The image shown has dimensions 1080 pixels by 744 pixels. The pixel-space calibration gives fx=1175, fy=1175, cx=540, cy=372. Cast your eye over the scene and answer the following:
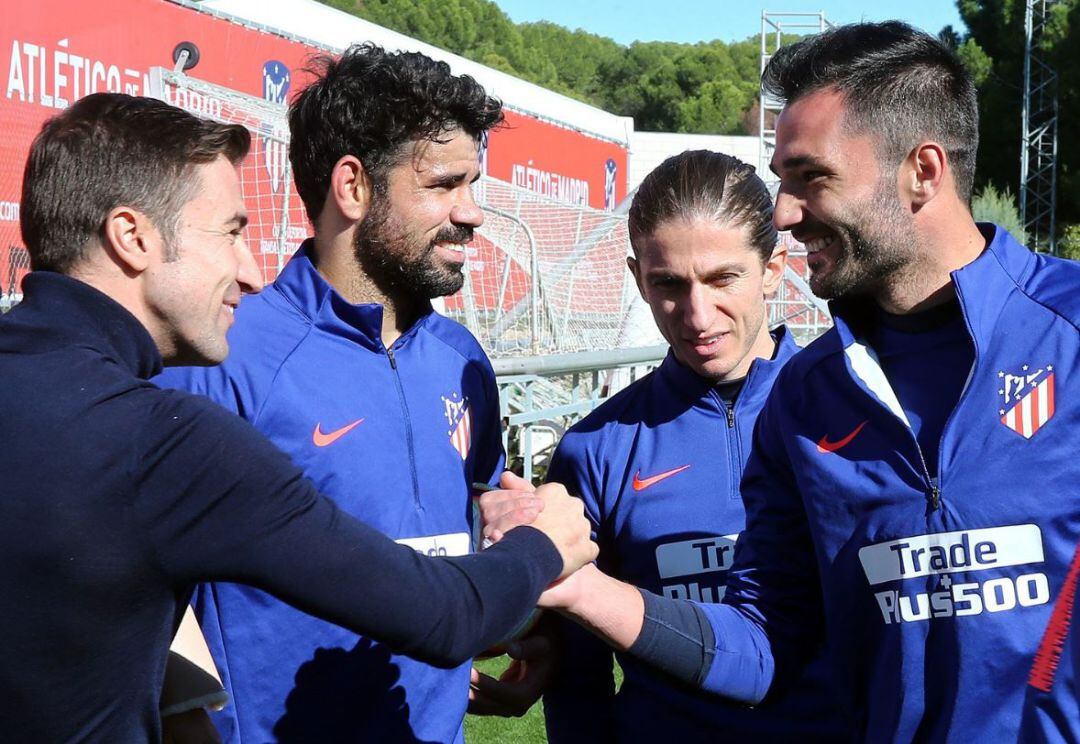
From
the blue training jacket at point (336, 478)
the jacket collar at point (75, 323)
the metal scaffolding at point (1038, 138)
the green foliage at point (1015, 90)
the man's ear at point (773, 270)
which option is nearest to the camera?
the jacket collar at point (75, 323)

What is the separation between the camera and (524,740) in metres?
5.44

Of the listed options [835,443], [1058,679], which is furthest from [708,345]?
[1058,679]

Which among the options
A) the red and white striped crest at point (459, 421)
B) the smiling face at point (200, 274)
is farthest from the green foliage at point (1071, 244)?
the smiling face at point (200, 274)

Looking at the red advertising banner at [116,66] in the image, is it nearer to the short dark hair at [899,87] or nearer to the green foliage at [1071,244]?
the short dark hair at [899,87]

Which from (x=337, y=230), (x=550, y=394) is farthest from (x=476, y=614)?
(x=550, y=394)

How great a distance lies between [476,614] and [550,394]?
9.06 metres

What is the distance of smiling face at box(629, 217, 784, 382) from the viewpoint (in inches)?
110

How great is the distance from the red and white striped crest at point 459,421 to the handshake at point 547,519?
0.43 meters

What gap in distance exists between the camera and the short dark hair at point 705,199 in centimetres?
283

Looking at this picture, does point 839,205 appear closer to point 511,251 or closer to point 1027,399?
point 1027,399

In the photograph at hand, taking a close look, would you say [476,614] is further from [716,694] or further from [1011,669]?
[1011,669]

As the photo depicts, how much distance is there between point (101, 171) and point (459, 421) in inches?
47.4

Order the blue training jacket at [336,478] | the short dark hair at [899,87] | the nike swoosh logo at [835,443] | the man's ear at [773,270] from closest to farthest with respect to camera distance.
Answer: the nike swoosh logo at [835,443] → the short dark hair at [899,87] → the blue training jacket at [336,478] → the man's ear at [773,270]

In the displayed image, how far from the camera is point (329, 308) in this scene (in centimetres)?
266
